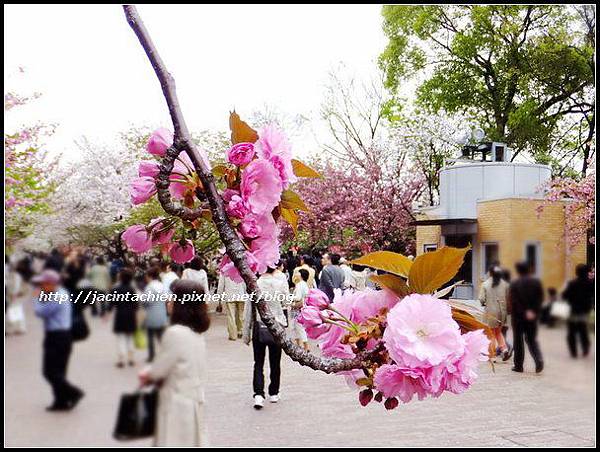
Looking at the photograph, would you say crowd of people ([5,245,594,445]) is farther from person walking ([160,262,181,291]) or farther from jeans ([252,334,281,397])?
jeans ([252,334,281,397])

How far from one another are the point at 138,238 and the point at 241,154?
4cm

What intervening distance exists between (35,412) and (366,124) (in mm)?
1320

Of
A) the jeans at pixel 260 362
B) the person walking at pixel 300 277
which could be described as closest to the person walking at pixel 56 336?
the jeans at pixel 260 362

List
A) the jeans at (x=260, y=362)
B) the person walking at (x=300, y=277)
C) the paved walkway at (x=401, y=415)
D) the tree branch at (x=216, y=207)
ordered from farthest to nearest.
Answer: the person walking at (x=300, y=277)
the jeans at (x=260, y=362)
the paved walkway at (x=401, y=415)
the tree branch at (x=216, y=207)

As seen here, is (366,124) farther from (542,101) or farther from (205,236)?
(205,236)

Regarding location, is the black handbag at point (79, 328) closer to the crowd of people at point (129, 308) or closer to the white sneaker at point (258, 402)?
the crowd of people at point (129, 308)

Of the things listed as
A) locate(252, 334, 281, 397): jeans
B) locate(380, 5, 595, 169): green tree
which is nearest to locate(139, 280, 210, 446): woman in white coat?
locate(380, 5, 595, 169): green tree

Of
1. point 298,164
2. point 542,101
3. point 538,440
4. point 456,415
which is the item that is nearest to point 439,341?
point 298,164

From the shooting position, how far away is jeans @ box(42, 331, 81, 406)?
0.55ft

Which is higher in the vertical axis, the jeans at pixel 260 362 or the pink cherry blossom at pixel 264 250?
the pink cherry blossom at pixel 264 250

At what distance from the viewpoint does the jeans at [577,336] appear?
0.83 feet

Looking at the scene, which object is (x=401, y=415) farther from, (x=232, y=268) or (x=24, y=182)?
(x=232, y=268)

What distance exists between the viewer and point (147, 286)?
0.57 ft

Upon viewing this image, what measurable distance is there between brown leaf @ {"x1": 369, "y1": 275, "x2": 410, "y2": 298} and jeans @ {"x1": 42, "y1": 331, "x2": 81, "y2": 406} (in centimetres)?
9
